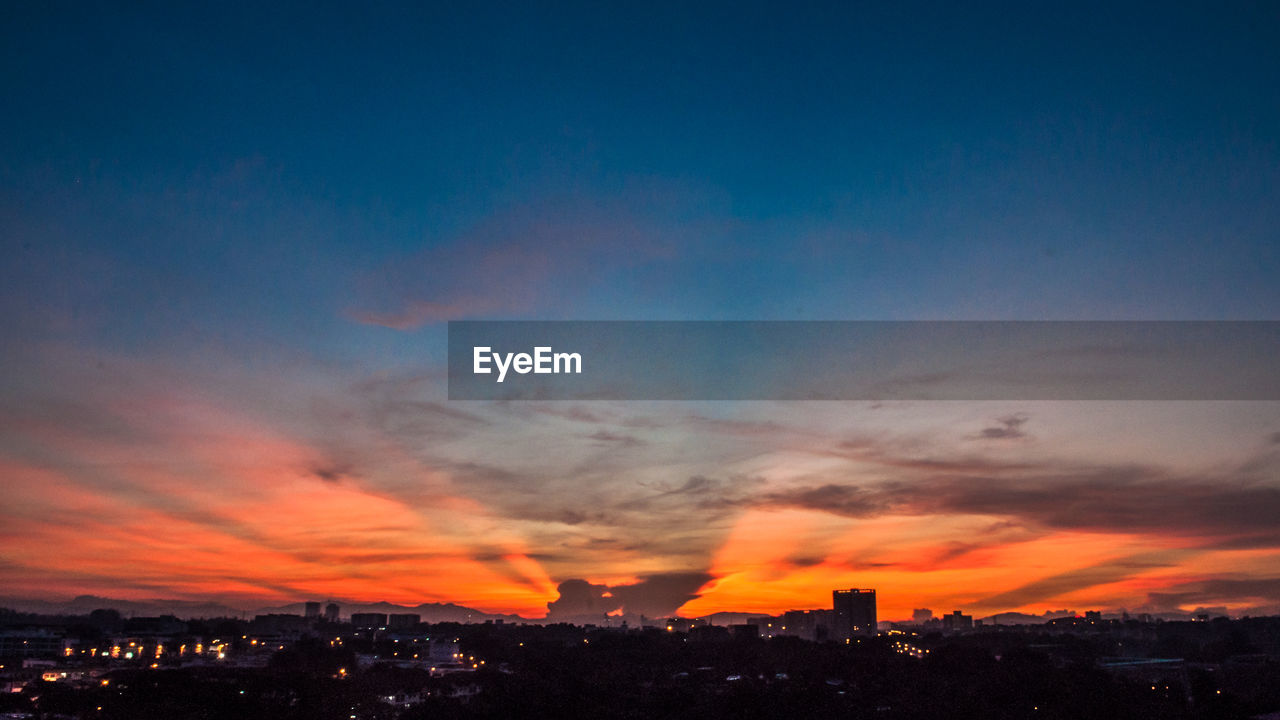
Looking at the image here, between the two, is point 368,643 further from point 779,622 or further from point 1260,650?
point 779,622

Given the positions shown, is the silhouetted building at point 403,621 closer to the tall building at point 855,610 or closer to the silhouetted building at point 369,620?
the silhouetted building at point 369,620

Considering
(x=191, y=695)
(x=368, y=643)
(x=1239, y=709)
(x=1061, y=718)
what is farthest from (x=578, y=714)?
(x=368, y=643)

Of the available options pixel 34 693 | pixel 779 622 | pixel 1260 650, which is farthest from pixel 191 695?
pixel 779 622

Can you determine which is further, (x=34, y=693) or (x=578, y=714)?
(x=34, y=693)

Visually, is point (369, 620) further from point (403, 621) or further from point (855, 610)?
point (855, 610)

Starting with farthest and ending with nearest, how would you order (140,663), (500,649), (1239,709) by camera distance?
(500,649), (140,663), (1239,709)

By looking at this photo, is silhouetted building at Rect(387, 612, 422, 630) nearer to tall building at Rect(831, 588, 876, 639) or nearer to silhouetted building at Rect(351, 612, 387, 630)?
silhouetted building at Rect(351, 612, 387, 630)

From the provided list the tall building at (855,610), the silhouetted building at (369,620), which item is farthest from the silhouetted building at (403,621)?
the tall building at (855,610)

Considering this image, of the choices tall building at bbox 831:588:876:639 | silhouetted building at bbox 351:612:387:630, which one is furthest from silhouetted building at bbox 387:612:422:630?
tall building at bbox 831:588:876:639

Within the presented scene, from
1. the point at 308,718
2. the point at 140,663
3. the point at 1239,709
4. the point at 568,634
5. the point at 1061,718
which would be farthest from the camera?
the point at 568,634

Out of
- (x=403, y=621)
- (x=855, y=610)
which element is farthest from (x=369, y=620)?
(x=855, y=610)
